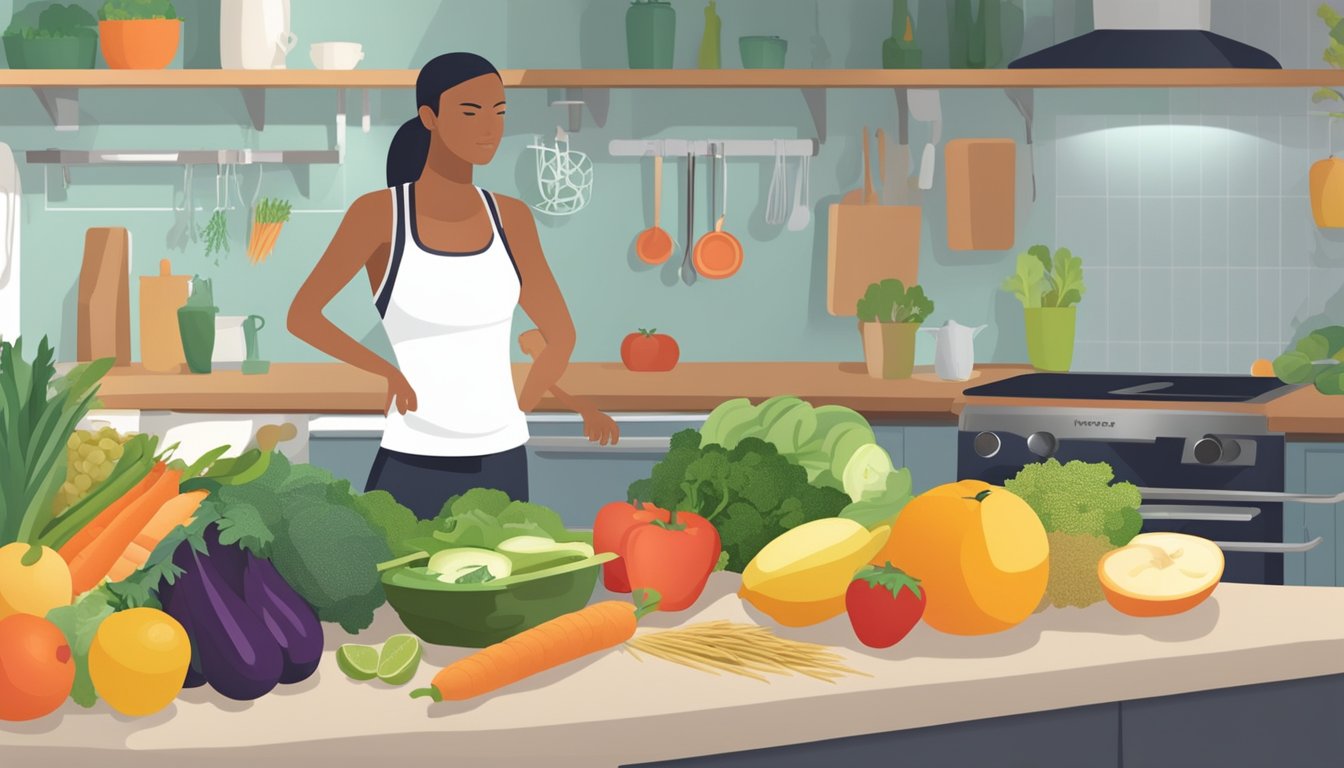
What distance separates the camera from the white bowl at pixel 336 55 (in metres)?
4.25

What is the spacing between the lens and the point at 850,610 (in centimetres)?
143

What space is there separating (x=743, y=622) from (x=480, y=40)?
3249 millimetres

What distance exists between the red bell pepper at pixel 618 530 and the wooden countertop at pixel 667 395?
6.92 ft

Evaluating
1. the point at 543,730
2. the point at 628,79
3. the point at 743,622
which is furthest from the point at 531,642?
the point at 628,79

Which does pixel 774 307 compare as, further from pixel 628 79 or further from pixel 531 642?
pixel 531 642

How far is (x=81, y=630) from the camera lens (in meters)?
1.24

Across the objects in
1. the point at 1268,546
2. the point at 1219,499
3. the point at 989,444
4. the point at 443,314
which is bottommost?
the point at 1268,546

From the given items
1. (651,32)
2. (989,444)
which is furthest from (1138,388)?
(651,32)

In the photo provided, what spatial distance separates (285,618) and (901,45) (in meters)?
3.36

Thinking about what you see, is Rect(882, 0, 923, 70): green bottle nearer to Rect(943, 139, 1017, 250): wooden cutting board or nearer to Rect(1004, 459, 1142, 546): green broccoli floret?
Rect(943, 139, 1017, 250): wooden cutting board

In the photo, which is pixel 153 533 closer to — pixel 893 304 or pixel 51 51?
pixel 893 304

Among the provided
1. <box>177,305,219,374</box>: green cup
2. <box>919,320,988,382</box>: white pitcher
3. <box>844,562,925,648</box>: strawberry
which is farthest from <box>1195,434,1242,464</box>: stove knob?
<box>177,305,219,374</box>: green cup

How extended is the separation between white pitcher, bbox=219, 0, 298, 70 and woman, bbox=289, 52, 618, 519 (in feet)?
5.92

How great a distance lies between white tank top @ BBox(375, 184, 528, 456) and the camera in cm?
254
